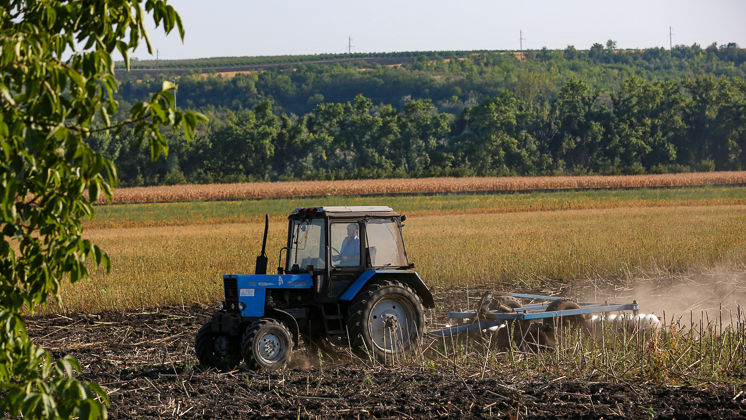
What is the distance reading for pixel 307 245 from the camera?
1080 centimetres

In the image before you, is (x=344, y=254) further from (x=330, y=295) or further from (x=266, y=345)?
(x=266, y=345)

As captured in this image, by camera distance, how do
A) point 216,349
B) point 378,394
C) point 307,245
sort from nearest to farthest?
1. point 378,394
2. point 216,349
3. point 307,245

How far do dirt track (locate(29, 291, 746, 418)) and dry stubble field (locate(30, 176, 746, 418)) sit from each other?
23mm

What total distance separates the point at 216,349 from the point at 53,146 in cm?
674

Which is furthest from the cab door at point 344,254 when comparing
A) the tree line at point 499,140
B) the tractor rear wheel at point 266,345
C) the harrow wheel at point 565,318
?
the tree line at point 499,140

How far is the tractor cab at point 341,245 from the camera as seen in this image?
1048cm

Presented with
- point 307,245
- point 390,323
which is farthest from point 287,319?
point 390,323

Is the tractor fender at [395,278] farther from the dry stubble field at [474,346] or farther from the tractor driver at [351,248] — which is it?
the dry stubble field at [474,346]

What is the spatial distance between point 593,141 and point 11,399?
91.0 meters

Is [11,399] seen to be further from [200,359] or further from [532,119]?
[532,119]

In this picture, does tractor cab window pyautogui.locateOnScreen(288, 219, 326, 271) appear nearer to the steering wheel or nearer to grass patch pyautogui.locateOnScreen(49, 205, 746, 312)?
the steering wheel

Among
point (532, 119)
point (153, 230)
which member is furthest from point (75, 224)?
point (532, 119)

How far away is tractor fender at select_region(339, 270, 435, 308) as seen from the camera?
408 inches

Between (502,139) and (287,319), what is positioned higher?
(287,319)
